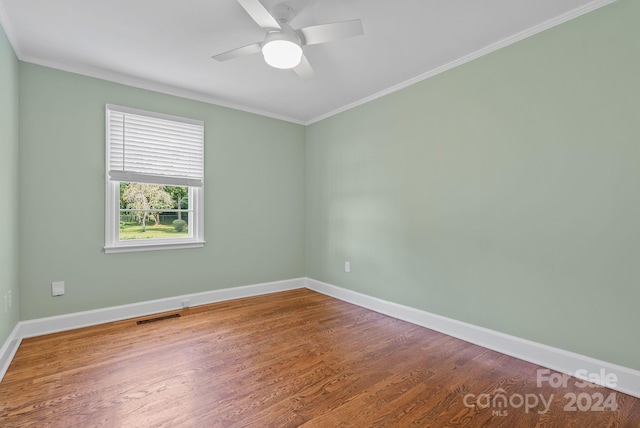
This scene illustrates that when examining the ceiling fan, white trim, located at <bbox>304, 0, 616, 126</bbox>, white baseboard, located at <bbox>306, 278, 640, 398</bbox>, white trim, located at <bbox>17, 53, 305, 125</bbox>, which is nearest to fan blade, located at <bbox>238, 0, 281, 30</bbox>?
the ceiling fan

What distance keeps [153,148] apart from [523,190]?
358 cm

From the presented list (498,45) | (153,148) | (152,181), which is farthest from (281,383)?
(498,45)

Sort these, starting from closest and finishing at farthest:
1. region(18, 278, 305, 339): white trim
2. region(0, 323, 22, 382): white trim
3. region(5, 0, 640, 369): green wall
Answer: region(5, 0, 640, 369): green wall → region(0, 323, 22, 382): white trim → region(18, 278, 305, 339): white trim

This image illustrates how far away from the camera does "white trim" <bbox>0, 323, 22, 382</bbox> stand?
83.1 inches

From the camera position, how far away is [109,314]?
10.1 feet

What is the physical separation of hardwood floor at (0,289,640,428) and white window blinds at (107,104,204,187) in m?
1.57

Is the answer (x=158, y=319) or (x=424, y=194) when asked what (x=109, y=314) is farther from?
(x=424, y=194)

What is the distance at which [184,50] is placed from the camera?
8.52 feet

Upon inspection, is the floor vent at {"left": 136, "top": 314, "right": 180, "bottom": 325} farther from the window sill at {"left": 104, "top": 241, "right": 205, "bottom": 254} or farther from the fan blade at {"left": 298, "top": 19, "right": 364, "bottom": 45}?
the fan blade at {"left": 298, "top": 19, "right": 364, "bottom": 45}

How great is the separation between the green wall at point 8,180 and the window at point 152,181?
67 cm

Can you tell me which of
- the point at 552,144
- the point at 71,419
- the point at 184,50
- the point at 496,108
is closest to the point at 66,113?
the point at 184,50

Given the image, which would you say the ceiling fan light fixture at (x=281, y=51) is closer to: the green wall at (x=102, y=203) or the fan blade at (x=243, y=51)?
the fan blade at (x=243, y=51)

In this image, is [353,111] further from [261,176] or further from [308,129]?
[261,176]

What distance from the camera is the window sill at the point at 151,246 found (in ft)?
10.2
